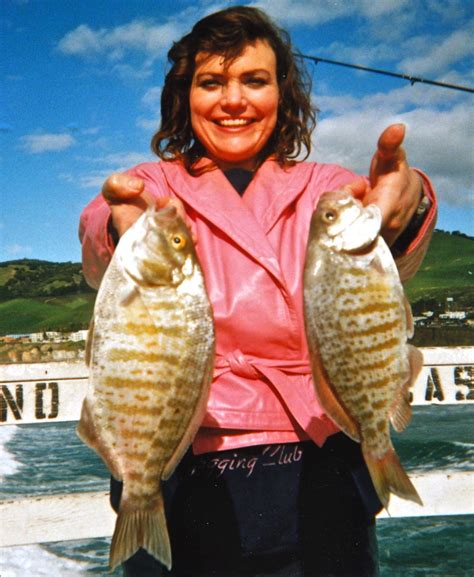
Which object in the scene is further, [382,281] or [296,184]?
[296,184]

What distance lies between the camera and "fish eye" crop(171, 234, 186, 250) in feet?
6.82

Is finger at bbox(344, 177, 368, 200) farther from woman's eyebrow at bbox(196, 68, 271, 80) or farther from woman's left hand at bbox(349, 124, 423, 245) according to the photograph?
woman's eyebrow at bbox(196, 68, 271, 80)

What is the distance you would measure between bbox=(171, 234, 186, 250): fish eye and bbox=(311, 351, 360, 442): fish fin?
554mm

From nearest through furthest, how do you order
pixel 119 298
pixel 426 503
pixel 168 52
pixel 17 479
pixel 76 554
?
pixel 119 298 < pixel 168 52 < pixel 426 503 < pixel 76 554 < pixel 17 479

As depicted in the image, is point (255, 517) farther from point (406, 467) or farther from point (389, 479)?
point (406, 467)

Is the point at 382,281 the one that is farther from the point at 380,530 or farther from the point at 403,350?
the point at 380,530

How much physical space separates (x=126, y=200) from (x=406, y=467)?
11.9 metres

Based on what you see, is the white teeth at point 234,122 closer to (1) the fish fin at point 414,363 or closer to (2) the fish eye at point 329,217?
(2) the fish eye at point 329,217

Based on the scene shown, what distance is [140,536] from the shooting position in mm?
2043

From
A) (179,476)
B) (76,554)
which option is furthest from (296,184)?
(76,554)

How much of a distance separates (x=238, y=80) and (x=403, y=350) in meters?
1.32

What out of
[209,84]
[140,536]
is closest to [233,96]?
[209,84]

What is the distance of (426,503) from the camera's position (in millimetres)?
4141

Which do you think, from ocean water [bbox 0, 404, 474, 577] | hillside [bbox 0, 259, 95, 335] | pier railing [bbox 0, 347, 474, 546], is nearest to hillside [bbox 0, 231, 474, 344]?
hillside [bbox 0, 259, 95, 335]
